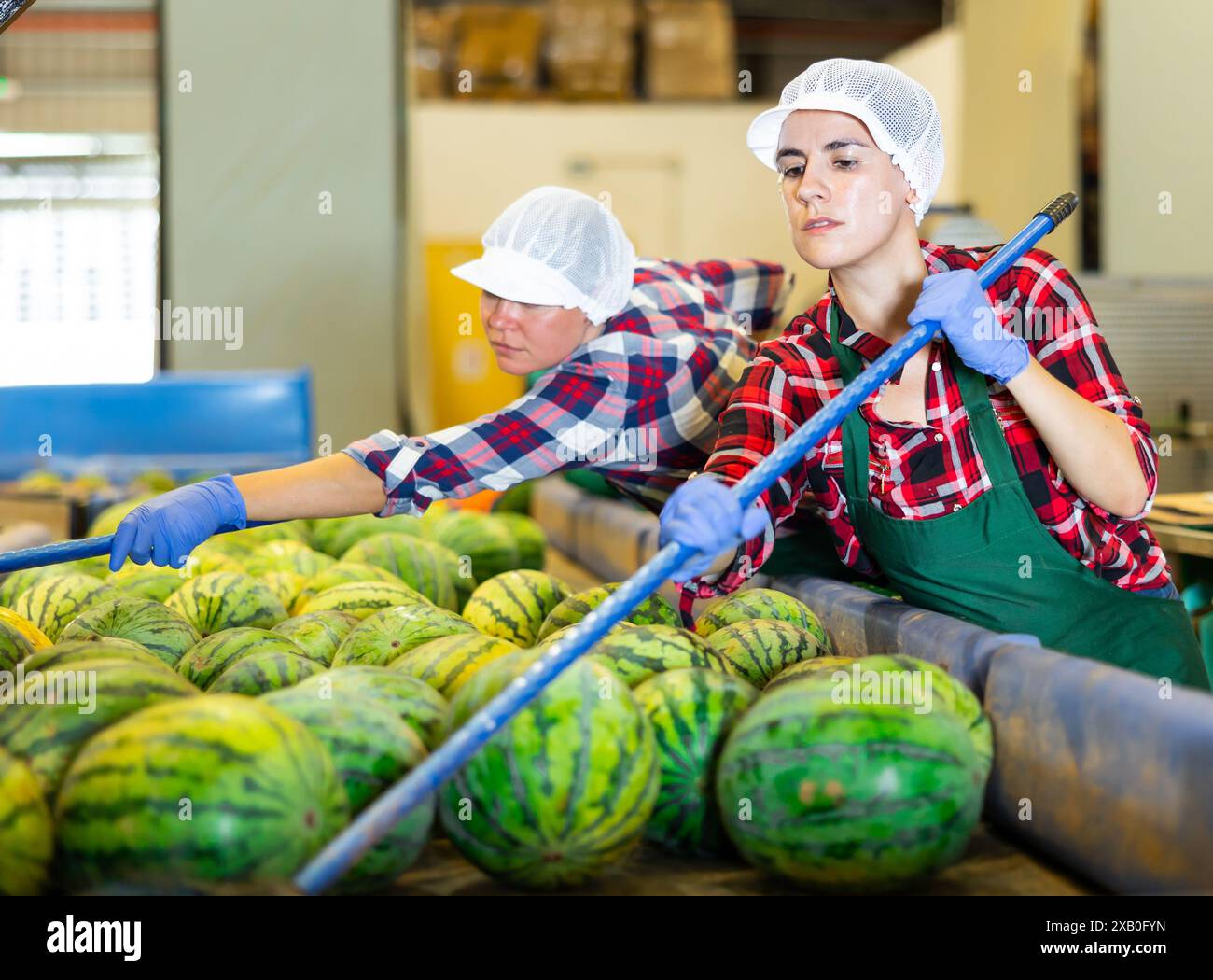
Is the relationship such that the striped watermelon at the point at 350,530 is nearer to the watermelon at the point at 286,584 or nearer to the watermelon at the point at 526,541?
the watermelon at the point at 526,541

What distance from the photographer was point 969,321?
178cm

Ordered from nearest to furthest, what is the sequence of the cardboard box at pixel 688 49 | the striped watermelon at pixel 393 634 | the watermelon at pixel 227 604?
the striped watermelon at pixel 393 634 → the watermelon at pixel 227 604 → the cardboard box at pixel 688 49

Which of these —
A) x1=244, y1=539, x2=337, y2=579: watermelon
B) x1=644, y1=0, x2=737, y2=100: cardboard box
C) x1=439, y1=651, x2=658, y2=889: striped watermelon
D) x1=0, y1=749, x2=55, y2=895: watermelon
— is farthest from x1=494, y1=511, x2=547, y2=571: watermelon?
x1=644, y1=0, x2=737, y2=100: cardboard box

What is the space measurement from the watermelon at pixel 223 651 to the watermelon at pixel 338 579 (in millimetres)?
556

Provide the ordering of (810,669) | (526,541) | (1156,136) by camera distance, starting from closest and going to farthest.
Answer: (810,669)
(526,541)
(1156,136)

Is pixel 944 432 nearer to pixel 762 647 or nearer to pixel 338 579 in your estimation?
pixel 762 647

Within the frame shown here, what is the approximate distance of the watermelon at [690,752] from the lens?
1.35m

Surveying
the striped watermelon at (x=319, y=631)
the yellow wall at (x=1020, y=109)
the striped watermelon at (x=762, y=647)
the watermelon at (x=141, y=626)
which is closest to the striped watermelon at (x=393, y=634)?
the striped watermelon at (x=319, y=631)

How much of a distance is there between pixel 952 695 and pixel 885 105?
0.98m

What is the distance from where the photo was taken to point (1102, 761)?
129 centimetres

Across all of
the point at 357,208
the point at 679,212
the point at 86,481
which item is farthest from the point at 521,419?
the point at 679,212

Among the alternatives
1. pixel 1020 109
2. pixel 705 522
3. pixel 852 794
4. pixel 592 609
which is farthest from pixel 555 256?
pixel 1020 109

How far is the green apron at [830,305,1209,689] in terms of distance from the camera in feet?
6.51

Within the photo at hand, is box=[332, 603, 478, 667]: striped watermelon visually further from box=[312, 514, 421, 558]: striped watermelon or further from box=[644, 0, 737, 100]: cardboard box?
box=[644, 0, 737, 100]: cardboard box
